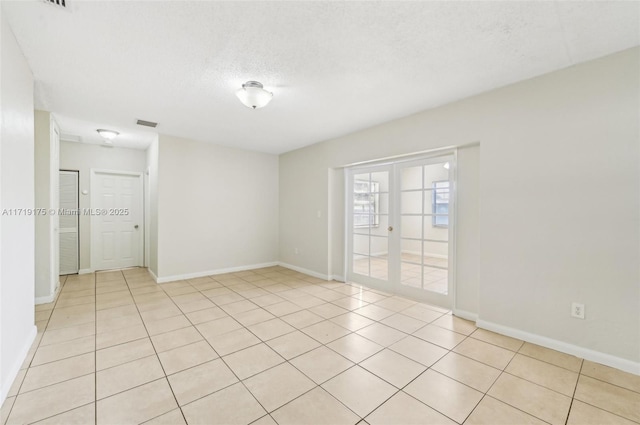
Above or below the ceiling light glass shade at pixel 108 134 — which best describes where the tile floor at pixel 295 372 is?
below

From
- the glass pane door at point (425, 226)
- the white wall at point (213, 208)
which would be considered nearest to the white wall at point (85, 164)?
the white wall at point (213, 208)

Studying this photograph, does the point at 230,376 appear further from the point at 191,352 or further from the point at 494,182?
the point at 494,182

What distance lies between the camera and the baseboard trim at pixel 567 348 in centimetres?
211

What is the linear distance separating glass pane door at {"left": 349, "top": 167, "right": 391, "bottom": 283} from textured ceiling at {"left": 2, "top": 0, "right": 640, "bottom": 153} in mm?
1308

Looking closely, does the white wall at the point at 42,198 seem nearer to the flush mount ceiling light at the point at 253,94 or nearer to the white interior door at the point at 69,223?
the white interior door at the point at 69,223

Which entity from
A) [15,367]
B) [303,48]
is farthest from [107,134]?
[303,48]

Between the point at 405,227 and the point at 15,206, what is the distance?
3.98 metres

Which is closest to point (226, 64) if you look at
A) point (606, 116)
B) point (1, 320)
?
point (1, 320)

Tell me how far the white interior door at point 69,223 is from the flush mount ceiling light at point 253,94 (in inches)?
180

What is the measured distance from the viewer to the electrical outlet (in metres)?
2.32

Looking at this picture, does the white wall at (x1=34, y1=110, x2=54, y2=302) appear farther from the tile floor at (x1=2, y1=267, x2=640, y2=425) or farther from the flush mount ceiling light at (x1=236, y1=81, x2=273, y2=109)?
the flush mount ceiling light at (x1=236, y1=81, x2=273, y2=109)

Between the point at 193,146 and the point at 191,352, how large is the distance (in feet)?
12.2

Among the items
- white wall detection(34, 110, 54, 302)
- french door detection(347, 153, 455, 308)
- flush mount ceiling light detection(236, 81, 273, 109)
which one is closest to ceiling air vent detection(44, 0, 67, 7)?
flush mount ceiling light detection(236, 81, 273, 109)

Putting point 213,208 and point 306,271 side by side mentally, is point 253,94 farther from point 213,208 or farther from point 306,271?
point 306,271
